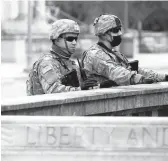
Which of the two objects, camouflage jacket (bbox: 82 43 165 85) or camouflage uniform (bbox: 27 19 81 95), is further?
camouflage jacket (bbox: 82 43 165 85)

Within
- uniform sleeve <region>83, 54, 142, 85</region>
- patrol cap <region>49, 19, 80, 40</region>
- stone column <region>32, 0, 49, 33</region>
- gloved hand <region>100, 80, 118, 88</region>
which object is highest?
stone column <region>32, 0, 49, 33</region>

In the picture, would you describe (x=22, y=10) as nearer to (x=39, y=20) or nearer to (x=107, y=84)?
(x=39, y=20)

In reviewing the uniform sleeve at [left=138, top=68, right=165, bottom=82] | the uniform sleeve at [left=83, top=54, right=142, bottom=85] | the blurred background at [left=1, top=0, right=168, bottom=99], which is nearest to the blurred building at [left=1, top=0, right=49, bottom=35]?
the blurred background at [left=1, top=0, right=168, bottom=99]

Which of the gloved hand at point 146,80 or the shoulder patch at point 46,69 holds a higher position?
the shoulder patch at point 46,69

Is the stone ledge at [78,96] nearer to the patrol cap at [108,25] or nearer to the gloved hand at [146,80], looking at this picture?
the gloved hand at [146,80]

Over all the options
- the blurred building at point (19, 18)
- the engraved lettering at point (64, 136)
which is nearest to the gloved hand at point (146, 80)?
the engraved lettering at point (64, 136)

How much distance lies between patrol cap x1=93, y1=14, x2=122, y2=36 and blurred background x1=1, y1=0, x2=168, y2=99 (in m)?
10.6

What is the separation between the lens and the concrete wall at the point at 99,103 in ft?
17.6

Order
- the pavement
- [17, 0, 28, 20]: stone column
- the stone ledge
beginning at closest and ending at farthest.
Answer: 1. the stone ledge
2. the pavement
3. [17, 0, 28, 20]: stone column

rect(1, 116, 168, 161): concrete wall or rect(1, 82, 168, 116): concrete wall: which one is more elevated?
rect(1, 82, 168, 116): concrete wall

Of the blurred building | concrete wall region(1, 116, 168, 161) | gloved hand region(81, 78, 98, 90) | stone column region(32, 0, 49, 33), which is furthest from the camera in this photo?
stone column region(32, 0, 49, 33)

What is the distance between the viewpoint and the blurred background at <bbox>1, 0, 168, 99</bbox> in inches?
1069

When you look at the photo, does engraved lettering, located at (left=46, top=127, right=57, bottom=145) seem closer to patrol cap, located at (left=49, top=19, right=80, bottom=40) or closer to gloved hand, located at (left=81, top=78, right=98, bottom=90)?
gloved hand, located at (left=81, top=78, right=98, bottom=90)

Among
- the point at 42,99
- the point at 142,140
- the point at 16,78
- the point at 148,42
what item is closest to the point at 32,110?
the point at 42,99
